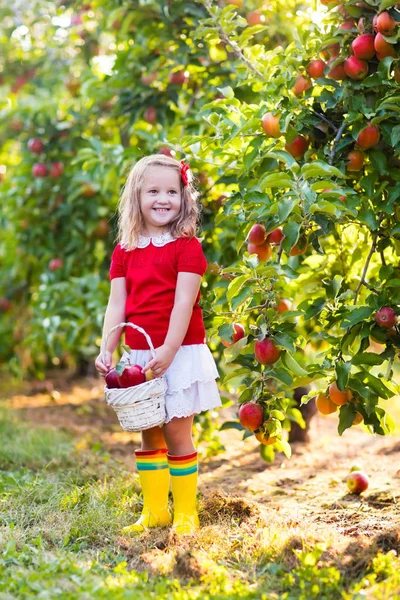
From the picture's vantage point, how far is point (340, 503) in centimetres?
272

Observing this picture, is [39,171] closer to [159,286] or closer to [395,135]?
[159,286]

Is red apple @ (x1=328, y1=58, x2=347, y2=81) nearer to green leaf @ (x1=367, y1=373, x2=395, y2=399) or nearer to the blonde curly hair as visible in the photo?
the blonde curly hair

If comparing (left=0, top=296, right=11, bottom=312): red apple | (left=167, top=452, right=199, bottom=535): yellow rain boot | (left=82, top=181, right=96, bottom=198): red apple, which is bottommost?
→ (left=167, top=452, right=199, bottom=535): yellow rain boot

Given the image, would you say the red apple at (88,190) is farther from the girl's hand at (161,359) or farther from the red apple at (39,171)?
the girl's hand at (161,359)

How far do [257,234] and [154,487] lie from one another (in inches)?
34.2

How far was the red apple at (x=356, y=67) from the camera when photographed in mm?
2277

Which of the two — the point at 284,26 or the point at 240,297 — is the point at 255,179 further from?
the point at 284,26

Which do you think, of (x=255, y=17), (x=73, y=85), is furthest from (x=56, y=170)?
(x=255, y=17)

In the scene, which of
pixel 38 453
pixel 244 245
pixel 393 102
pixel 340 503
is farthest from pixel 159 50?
pixel 340 503

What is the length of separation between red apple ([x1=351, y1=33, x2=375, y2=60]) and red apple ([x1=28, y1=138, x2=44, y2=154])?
254 cm

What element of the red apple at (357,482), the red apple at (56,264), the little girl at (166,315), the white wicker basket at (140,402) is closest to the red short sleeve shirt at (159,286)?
the little girl at (166,315)

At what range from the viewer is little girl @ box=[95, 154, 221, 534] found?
91.4 inches

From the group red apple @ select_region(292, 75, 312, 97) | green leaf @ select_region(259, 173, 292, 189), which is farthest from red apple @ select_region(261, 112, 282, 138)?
green leaf @ select_region(259, 173, 292, 189)

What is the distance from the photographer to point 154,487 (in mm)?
2420
